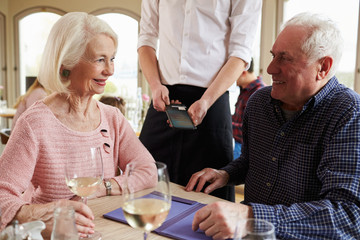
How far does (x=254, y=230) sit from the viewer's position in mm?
777

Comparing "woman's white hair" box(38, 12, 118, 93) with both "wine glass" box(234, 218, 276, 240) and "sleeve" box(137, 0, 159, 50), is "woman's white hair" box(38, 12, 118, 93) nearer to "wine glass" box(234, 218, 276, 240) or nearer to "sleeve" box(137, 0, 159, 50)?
"sleeve" box(137, 0, 159, 50)

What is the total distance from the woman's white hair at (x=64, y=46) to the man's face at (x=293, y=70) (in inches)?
31.6

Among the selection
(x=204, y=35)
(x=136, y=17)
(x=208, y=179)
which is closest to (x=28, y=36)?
(x=136, y=17)

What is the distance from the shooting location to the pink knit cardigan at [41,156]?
4.29 feet

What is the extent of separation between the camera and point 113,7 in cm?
807

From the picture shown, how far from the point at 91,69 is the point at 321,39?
3.21 ft

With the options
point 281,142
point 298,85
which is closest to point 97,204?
point 281,142

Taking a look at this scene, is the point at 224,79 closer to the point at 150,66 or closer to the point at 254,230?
the point at 150,66

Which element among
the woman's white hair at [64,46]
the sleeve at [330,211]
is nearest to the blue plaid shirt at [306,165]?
the sleeve at [330,211]

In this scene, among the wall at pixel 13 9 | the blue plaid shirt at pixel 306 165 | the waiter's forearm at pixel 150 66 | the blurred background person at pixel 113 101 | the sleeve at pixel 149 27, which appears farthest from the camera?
the wall at pixel 13 9

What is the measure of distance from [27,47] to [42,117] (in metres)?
8.37

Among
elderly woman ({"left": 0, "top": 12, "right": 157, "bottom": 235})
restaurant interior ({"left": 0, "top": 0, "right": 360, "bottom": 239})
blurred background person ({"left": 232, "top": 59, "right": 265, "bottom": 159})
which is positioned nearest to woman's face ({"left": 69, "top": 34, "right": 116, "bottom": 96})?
elderly woman ({"left": 0, "top": 12, "right": 157, "bottom": 235})

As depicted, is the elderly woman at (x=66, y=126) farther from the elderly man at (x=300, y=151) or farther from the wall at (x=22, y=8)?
the wall at (x=22, y=8)

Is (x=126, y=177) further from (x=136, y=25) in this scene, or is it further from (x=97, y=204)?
(x=136, y=25)
